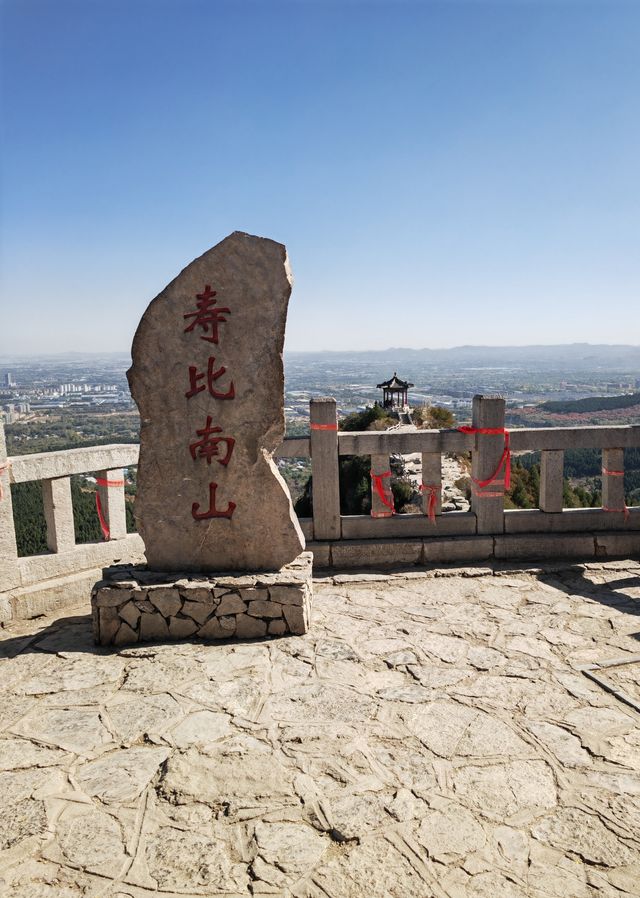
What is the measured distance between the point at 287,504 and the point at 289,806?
2806 millimetres

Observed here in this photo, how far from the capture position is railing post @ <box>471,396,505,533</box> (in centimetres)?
745

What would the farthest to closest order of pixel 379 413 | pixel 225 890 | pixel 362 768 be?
pixel 379 413 → pixel 362 768 → pixel 225 890

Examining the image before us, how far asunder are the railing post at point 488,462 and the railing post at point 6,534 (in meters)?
4.97

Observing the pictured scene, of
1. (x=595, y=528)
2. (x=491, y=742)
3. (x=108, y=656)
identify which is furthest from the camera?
(x=595, y=528)

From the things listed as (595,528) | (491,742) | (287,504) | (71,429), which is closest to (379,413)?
(71,429)

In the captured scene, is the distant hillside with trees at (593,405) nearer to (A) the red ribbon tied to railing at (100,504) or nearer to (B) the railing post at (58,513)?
(A) the red ribbon tied to railing at (100,504)

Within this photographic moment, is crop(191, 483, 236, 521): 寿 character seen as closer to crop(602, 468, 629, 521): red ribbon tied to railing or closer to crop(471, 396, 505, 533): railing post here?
crop(471, 396, 505, 533): railing post

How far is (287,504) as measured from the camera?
574cm

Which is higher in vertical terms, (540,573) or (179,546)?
(179,546)

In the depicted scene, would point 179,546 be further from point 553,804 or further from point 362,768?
point 553,804

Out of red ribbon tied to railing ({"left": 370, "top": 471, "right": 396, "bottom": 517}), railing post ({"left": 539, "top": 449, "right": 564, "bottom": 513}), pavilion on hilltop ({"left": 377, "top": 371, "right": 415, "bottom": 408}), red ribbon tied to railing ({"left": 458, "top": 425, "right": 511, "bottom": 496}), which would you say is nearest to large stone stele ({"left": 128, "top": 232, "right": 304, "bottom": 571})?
red ribbon tied to railing ({"left": 370, "top": 471, "right": 396, "bottom": 517})

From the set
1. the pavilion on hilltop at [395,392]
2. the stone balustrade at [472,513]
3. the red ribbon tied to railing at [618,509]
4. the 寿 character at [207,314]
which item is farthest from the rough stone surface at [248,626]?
the pavilion on hilltop at [395,392]

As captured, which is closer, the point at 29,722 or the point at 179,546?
the point at 29,722

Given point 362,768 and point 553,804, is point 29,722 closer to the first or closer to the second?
point 362,768
